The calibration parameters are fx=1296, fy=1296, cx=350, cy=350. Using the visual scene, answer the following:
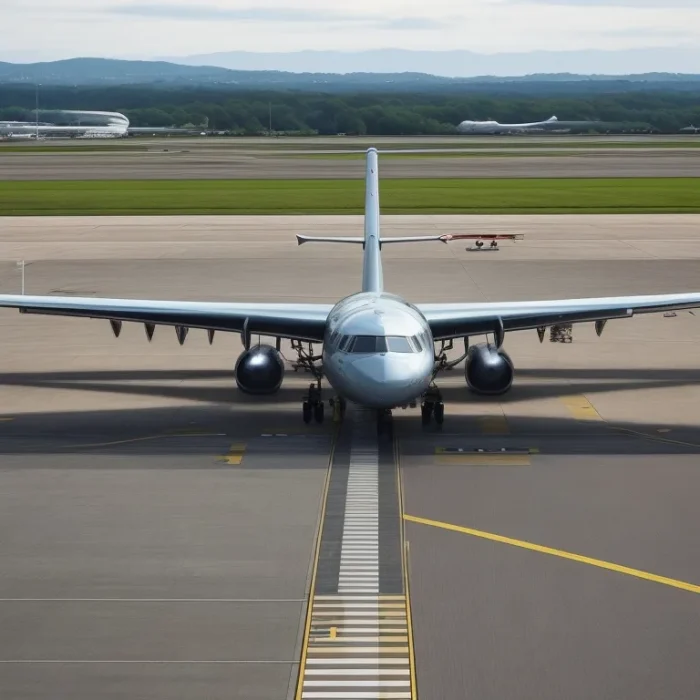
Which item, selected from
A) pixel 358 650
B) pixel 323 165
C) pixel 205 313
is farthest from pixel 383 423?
pixel 323 165

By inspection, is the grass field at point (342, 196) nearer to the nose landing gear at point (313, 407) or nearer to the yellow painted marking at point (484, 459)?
the nose landing gear at point (313, 407)

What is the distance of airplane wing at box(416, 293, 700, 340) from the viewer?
3719cm

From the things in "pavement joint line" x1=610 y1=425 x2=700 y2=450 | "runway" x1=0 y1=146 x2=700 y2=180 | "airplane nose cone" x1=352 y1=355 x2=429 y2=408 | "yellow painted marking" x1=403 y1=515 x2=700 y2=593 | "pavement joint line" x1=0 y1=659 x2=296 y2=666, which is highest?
"runway" x1=0 y1=146 x2=700 y2=180

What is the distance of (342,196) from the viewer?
380 feet

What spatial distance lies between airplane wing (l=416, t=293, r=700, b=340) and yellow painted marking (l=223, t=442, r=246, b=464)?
6.93m

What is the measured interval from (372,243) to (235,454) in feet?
33.5

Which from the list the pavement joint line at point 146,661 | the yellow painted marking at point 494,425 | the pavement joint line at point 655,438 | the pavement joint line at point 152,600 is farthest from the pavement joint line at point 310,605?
the pavement joint line at point 655,438

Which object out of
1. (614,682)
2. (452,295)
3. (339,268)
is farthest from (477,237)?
(614,682)

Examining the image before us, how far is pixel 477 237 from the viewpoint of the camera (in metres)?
79.7

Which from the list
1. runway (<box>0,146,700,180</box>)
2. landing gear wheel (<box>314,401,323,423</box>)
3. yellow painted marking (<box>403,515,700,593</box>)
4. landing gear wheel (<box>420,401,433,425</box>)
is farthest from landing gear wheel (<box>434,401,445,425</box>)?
runway (<box>0,146,700,180</box>)

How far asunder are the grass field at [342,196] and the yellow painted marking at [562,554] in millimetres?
76879

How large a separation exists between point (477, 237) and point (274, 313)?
43905mm

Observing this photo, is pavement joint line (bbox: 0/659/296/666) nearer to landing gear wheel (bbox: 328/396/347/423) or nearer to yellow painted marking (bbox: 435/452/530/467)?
yellow painted marking (bbox: 435/452/530/467)

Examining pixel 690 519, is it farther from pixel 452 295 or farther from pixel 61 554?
pixel 452 295
